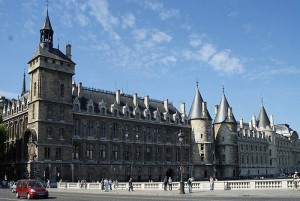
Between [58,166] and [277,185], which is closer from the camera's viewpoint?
[277,185]

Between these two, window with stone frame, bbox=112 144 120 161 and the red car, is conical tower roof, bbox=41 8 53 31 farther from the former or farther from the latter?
the red car

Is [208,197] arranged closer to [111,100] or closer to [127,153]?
[127,153]

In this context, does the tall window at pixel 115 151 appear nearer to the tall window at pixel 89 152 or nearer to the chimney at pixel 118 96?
the tall window at pixel 89 152

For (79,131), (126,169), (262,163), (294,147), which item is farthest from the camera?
(294,147)

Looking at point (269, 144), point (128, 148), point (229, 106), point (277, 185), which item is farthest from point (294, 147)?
point (277, 185)

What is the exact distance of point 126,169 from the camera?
73938 mm

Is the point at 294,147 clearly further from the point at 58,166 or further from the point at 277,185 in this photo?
the point at 277,185

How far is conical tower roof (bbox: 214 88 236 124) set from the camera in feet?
310

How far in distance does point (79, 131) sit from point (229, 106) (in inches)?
1635

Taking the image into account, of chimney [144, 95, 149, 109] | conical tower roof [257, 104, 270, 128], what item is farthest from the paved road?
conical tower roof [257, 104, 270, 128]

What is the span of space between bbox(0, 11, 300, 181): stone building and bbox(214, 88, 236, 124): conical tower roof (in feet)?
0.75

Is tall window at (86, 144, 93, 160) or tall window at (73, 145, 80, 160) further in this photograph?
tall window at (86, 144, 93, 160)

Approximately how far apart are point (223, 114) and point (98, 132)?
3603cm

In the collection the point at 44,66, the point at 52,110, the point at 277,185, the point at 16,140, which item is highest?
the point at 44,66
